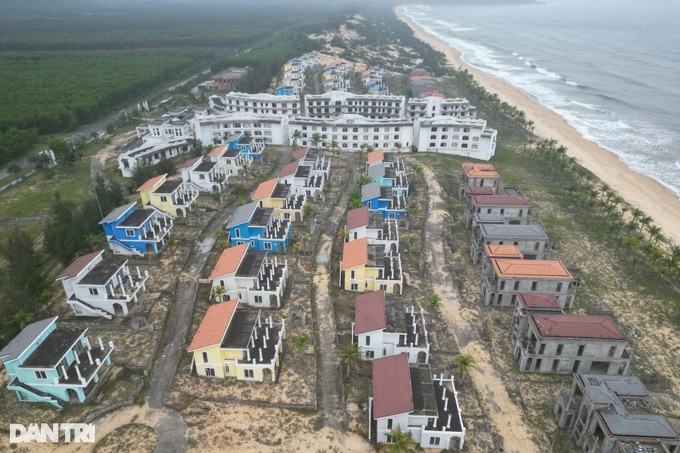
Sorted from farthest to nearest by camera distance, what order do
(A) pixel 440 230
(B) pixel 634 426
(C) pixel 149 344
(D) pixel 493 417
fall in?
(A) pixel 440 230
(C) pixel 149 344
(D) pixel 493 417
(B) pixel 634 426

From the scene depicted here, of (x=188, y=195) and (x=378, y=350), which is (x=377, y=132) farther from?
(x=378, y=350)

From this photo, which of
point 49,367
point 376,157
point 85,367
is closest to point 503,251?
point 376,157

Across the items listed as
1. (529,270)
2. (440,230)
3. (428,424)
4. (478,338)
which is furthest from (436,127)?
(428,424)

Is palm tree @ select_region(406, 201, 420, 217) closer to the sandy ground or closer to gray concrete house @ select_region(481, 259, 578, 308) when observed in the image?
the sandy ground

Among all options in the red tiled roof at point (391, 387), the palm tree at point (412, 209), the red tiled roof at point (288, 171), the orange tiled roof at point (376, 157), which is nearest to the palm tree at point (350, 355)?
the red tiled roof at point (391, 387)

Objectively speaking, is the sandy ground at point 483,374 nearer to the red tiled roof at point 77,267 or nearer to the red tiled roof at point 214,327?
the red tiled roof at point 214,327

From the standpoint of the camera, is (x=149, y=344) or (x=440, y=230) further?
(x=440, y=230)

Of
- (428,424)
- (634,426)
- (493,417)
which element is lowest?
(493,417)
